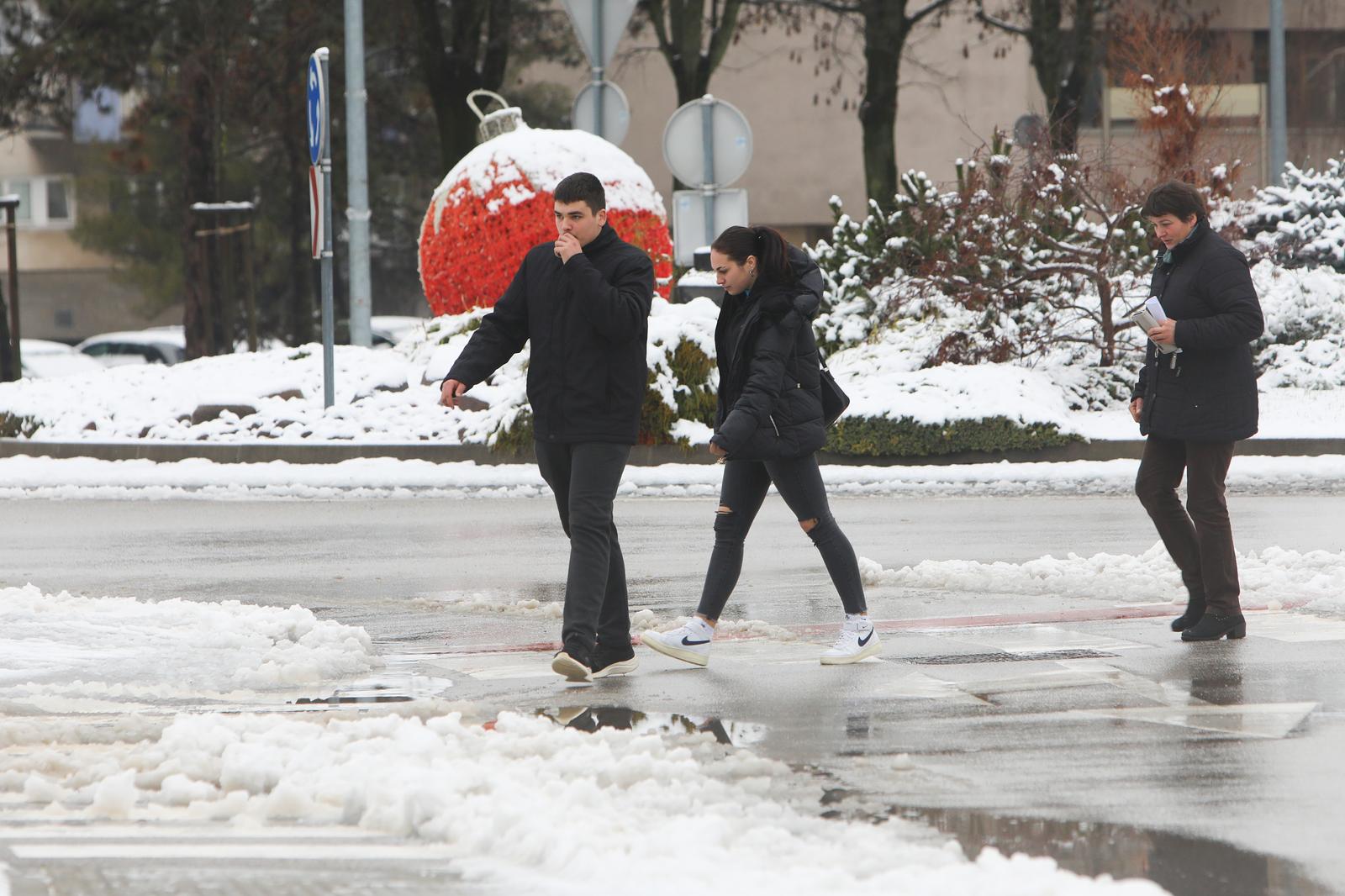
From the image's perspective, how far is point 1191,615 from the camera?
7.73 metres

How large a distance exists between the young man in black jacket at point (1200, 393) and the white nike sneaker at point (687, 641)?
181cm

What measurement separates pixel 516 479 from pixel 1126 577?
6.49 metres

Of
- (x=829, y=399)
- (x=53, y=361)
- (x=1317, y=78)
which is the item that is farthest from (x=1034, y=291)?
(x=1317, y=78)

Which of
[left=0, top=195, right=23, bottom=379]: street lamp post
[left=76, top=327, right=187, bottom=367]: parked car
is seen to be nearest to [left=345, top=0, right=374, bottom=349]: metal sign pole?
[left=0, top=195, right=23, bottom=379]: street lamp post

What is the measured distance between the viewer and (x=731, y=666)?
7.20 meters

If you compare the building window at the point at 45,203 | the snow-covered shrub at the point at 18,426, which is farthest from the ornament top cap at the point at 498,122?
the building window at the point at 45,203

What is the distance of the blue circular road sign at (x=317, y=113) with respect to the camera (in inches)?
637

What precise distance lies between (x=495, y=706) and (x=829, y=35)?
40.8 metres

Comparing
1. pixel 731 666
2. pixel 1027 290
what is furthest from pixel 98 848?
pixel 1027 290

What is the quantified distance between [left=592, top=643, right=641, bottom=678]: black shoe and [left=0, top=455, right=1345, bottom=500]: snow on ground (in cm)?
679

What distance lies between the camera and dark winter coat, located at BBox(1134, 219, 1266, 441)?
7.45 m

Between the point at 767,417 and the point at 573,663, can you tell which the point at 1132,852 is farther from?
the point at 767,417

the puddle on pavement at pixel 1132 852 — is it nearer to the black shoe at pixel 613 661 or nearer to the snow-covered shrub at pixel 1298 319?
the black shoe at pixel 613 661

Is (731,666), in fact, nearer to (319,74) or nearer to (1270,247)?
(319,74)
